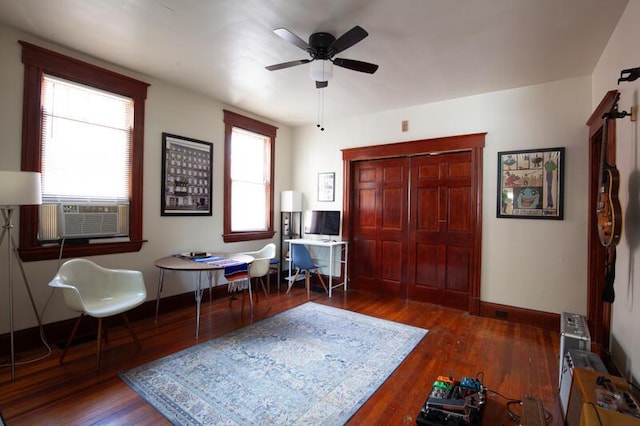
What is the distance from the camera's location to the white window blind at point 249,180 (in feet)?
15.4

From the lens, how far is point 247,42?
273cm

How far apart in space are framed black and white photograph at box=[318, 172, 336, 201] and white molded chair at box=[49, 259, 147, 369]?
3107 millimetres

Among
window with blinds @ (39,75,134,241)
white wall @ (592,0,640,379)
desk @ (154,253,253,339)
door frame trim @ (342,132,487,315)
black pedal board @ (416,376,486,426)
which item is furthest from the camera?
door frame trim @ (342,132,487,315)

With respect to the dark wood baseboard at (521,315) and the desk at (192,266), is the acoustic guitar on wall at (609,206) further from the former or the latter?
the desk at (192,266)

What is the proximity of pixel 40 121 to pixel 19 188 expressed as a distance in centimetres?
89

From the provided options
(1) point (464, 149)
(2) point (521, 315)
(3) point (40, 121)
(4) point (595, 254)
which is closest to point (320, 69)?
(1) point (464, 149)

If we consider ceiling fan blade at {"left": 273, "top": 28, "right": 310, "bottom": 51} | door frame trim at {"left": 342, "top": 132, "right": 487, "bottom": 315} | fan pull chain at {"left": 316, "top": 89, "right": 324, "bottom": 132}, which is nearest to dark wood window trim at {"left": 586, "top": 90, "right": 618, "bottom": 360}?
door frame trim at {"left": 342, "top": 132, "right": 487, "bottom": 315}

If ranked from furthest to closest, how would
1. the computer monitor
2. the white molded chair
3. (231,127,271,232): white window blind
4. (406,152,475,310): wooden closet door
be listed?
the computer monitor, (231,127,271,232): white window blind, (406,152,475,310): wooden closet door, the white molded chair

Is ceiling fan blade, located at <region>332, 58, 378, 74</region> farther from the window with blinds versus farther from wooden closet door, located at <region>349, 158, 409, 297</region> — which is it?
the window with blinds

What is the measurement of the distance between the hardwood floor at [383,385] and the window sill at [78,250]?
834 mm

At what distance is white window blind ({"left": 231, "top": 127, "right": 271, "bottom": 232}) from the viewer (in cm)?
470

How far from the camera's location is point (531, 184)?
353 centimetres

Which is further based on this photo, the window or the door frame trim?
the window

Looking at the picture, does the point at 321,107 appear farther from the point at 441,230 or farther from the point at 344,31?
the point at 441,230
